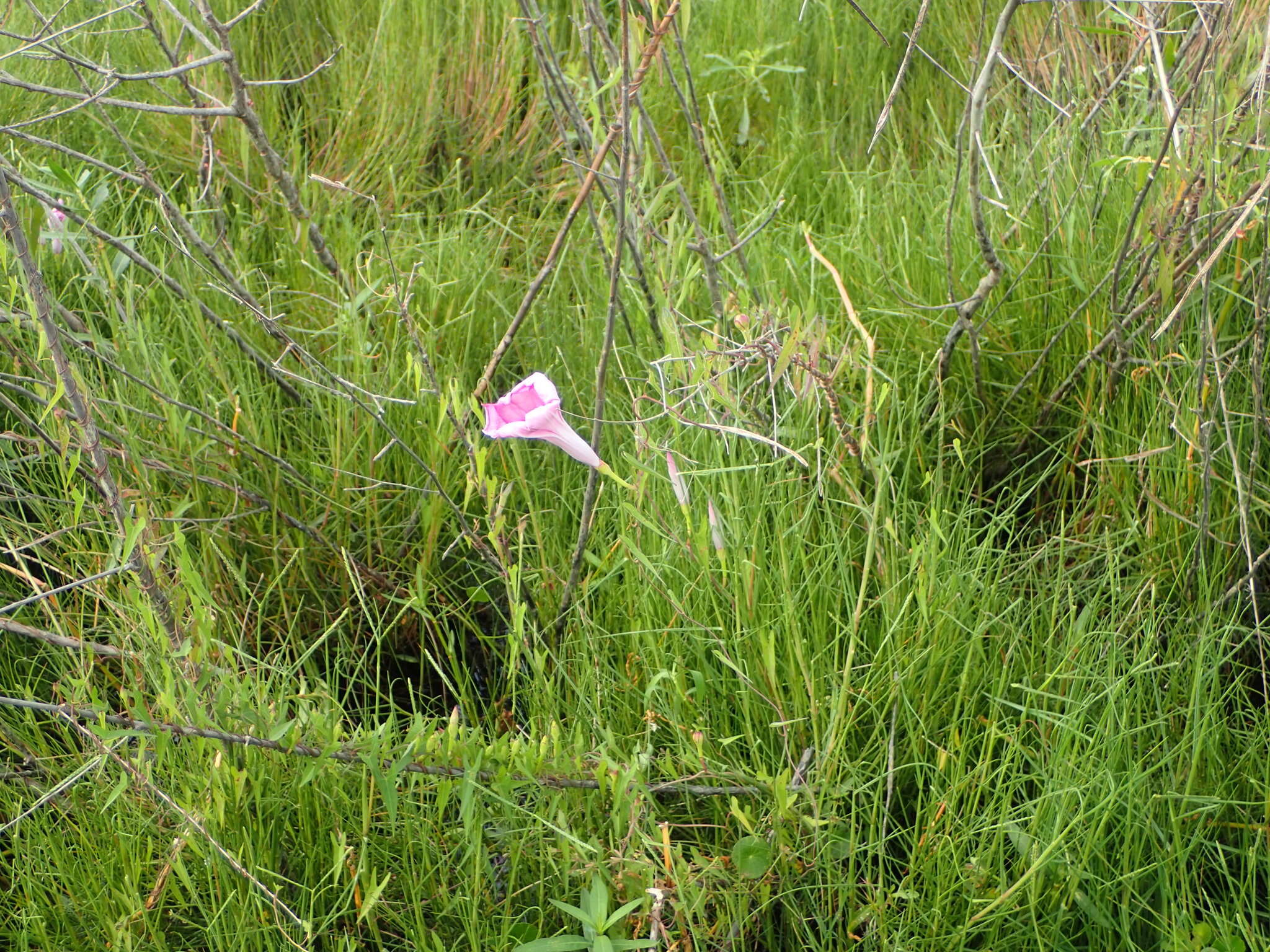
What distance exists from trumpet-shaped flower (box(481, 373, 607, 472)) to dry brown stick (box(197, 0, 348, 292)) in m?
0.70

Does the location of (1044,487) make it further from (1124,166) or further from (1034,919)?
(1034,919)

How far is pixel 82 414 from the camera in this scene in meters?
1.29

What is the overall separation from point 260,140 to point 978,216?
1126 mm

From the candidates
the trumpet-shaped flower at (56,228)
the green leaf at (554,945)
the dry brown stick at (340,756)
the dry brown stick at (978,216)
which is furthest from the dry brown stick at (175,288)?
the dry brown stick at (978,216)

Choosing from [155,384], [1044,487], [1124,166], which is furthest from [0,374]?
[1124,166]

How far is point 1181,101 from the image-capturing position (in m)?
1.51

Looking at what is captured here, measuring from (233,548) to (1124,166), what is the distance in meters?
1.67

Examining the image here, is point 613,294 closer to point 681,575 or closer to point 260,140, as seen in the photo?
point 681,575

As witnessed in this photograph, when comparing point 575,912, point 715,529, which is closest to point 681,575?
point 715,529

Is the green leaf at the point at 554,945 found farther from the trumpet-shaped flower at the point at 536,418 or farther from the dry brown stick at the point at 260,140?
the dry brown stick at the point at 260,140

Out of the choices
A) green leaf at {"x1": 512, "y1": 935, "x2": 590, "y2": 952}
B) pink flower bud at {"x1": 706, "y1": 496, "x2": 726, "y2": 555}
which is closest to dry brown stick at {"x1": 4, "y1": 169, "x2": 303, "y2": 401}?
pink flower bud at {"x1": 706, "y1": 496, "x2": 726, "y2": 555}

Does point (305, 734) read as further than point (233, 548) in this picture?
No

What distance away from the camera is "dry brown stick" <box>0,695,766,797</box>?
3.79 ft

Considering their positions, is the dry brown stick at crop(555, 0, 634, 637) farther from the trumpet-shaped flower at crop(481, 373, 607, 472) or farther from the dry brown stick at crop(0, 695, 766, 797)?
the dry brown stick at crop(0, 695, 766, 797)
